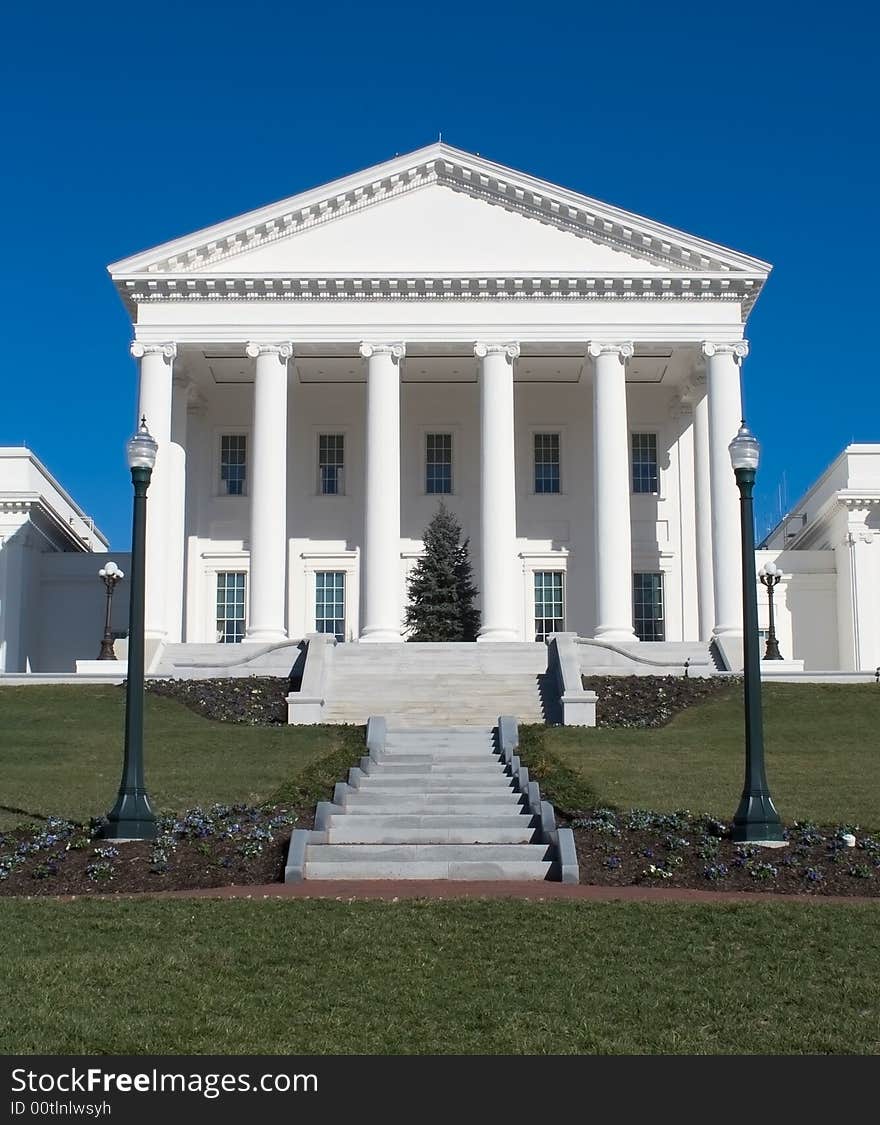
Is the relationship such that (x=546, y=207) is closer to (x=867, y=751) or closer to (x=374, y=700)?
(x=374, y=700)

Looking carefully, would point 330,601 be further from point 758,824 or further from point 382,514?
point 758,824

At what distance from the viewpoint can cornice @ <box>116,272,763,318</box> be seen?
4272 centimetres

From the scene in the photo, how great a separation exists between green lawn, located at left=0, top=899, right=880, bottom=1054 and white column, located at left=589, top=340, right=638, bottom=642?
26847mm

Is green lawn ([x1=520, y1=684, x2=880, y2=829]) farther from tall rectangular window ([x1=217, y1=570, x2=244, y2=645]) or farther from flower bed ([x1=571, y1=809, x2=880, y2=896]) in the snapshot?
tall rectangular window ([x1=217, y1=570, x2=244, y2=645])

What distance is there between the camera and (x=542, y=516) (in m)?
47.8

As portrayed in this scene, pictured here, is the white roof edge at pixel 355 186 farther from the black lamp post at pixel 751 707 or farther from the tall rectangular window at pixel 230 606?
the black lamp post at pixel 751 707

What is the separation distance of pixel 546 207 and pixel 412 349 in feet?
20.1

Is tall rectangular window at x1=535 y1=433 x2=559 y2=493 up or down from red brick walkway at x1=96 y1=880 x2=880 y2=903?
up

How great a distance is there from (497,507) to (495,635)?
12.9 ft

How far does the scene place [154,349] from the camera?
42750mm

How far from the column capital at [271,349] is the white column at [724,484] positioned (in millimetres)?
13007

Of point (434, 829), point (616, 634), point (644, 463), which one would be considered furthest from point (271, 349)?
point (434, 829)

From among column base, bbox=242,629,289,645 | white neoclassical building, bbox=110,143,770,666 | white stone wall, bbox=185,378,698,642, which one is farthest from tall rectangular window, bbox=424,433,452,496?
column base, bbox=242,629,289,645

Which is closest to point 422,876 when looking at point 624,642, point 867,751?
point 867,751
